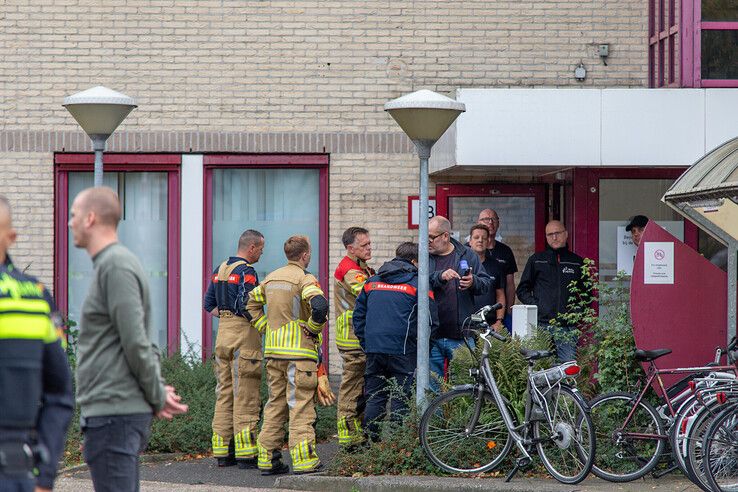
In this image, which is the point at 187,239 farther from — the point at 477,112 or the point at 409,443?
the point at 409,443

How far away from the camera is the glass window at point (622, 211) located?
12.0 metres

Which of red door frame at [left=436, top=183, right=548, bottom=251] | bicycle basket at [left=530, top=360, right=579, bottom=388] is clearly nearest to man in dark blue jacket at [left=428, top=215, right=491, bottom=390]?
bicycle basket at [left=530, top=360, right=579, bottom=388]

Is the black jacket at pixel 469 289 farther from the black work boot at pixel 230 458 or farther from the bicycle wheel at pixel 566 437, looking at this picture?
the black work boot at pixel 230 458

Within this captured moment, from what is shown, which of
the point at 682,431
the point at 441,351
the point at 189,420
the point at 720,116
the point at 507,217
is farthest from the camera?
the point at 507,217

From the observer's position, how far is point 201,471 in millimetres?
9781

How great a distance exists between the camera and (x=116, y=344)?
5156 mm

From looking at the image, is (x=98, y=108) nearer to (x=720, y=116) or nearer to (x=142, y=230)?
(x=142, y=230)

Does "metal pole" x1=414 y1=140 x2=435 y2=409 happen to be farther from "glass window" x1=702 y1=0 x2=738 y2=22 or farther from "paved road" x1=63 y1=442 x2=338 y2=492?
"glass window" x1=702 y1=0 x2=738 y2=22

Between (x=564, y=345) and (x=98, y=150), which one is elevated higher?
(x=98, y=150)

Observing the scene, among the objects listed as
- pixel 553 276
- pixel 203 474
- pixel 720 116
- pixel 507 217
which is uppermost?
pixel 720 116

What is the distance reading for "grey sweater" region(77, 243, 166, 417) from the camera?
16.6 feet

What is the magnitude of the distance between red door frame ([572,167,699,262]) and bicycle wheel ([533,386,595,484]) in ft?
11.9

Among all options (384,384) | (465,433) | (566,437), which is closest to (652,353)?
(566,437)

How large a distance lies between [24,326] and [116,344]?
2.20 ft
